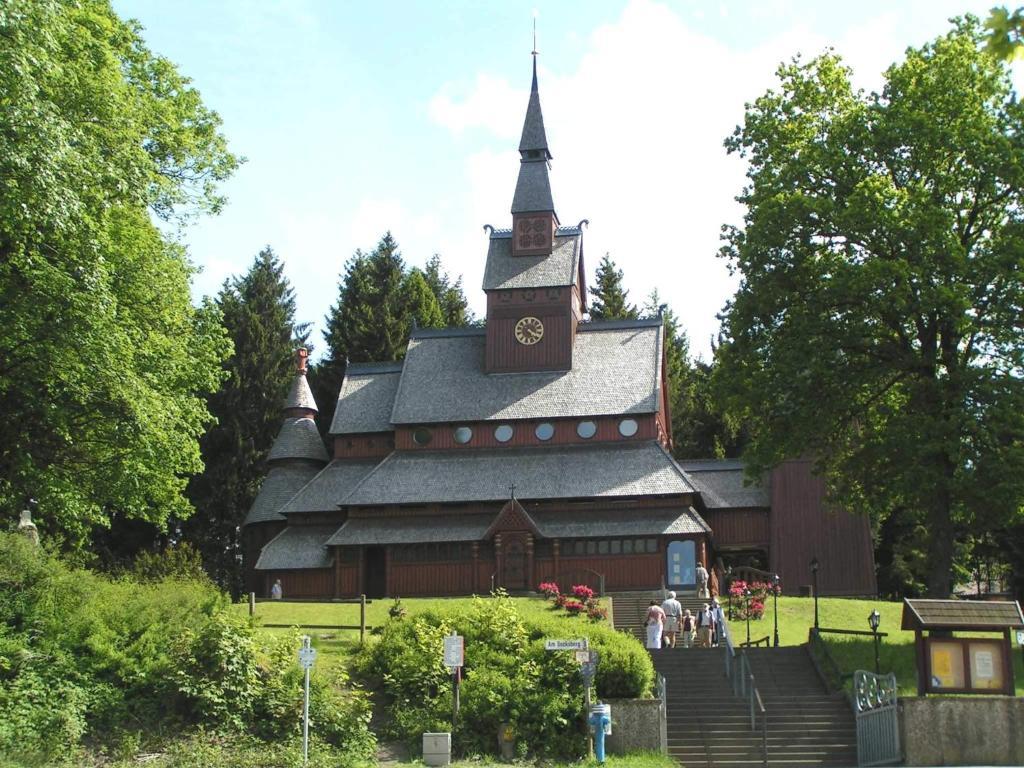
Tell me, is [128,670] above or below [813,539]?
below

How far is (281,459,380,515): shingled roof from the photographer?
49.1 metres

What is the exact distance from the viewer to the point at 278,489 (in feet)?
170

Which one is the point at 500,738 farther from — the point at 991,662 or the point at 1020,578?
the point at 1020,578

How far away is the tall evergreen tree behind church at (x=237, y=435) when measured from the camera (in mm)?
59406

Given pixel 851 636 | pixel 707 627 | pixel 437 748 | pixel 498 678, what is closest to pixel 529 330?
pixel 707 627

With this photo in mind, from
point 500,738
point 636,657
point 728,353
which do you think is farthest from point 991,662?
point 728,353

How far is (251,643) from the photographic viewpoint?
23.5m

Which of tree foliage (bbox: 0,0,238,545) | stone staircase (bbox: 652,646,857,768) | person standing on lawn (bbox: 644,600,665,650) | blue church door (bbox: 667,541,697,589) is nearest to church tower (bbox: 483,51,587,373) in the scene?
blue church door (bbox: 667,541,697,589)

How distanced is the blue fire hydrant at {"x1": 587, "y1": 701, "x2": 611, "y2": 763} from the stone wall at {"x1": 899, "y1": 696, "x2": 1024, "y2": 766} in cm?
542

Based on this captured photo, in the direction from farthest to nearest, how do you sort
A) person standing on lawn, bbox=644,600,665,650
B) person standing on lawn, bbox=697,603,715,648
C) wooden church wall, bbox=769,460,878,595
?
wooden church wall, bbox=769,460,878,595 < person standing on lawn, bbox=697,603,715,648 < person standing on lawn, bbox=644,600,665,650

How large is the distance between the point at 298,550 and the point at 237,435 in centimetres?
1347

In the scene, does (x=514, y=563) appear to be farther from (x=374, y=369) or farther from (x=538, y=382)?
(x=374, y=369)

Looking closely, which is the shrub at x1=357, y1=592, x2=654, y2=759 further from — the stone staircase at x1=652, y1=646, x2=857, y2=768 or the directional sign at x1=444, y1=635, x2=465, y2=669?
the stone staircase at x1=652, y1=646, x2=857, y2=768

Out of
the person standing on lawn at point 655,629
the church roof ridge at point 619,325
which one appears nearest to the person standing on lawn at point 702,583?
the person standing on lawn at point 655,629
